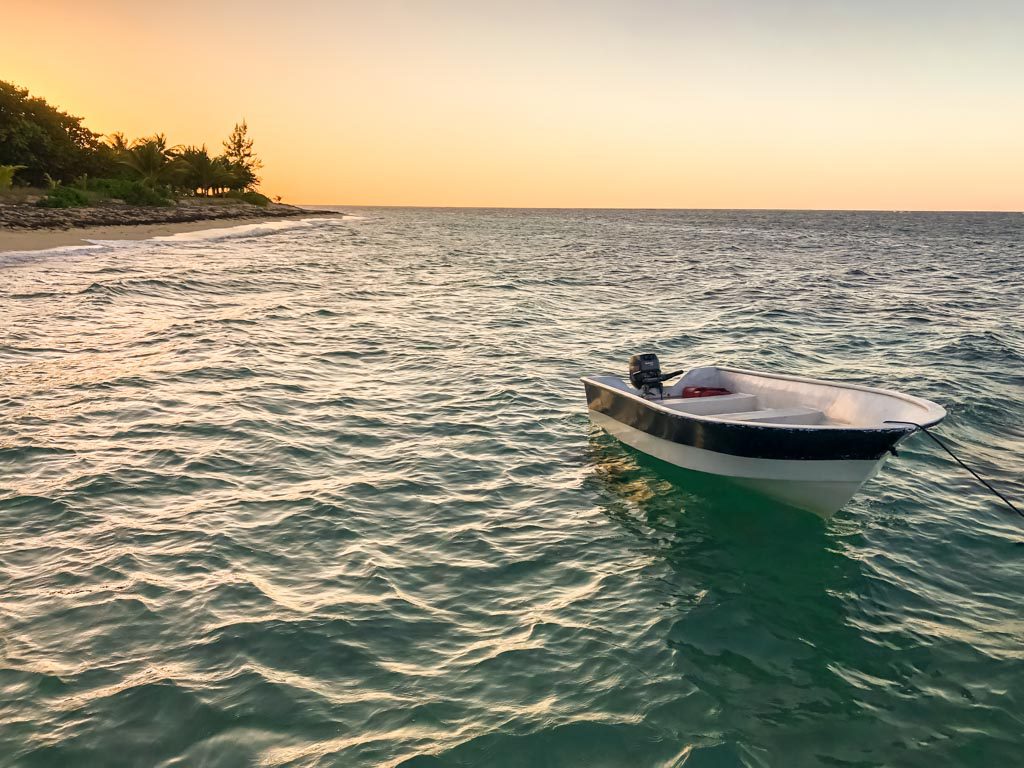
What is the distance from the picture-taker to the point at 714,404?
34.2 ft

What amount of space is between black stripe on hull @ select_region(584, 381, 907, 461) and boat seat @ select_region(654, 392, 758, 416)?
2.74 ft

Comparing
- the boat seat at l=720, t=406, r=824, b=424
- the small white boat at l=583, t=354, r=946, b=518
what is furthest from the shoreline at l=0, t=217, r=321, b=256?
the boat seat at l=720, t=406, r=824, b=424

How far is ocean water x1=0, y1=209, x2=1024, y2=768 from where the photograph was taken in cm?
489

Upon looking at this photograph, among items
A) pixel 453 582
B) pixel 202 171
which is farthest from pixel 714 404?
pixel 202 171

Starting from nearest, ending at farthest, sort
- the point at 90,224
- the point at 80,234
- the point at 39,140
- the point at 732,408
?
the point at 732,408, the point at 80,234, the point at 90,224, the point at 39,140

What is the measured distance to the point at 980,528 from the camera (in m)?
8.40

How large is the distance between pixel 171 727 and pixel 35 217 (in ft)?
154

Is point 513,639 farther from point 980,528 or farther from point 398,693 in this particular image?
point 980,528

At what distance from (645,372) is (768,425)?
131 inches

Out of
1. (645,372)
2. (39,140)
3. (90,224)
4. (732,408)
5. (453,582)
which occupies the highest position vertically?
(39,140)

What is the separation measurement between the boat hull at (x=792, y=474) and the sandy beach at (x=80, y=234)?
34.0m

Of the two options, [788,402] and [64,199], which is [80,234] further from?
[788,402]

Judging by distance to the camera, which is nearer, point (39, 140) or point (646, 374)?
point (646, 374)

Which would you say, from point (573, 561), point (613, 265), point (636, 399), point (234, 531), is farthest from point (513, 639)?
point (613, 265)
